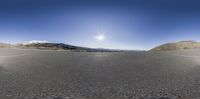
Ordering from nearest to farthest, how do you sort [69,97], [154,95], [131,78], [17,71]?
1. [69,97]
2. [154,95]
3. [131,78]
4. [17,71]

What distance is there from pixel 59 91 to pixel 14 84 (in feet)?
7.45

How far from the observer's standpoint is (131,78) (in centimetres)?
1251

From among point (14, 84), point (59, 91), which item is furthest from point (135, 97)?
point (14, 84)

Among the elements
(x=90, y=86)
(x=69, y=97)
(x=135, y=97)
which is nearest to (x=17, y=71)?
(x=90, y=86)

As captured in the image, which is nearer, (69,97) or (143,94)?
(69,97)

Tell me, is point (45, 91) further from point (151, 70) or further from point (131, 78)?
point (151, 70)

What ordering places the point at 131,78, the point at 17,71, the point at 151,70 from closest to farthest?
1. the point at 131,78
2. the point at 17,71
3. the point at 151,70

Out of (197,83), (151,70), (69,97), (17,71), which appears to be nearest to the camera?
(69,97)

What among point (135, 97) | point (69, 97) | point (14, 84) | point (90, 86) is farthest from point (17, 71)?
point (135, 97)

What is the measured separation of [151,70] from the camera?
15250 mm

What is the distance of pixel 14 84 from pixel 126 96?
14.9 ft

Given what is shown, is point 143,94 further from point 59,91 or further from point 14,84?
point 14,84

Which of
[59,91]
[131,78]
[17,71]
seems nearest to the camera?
[59,91]

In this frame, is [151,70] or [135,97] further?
[151,70]
